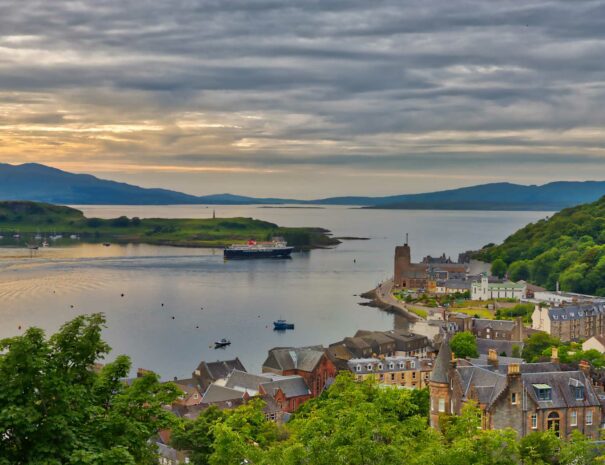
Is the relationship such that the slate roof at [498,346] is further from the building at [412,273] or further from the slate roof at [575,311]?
the building at [412,273]

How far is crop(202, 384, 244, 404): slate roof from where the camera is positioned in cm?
4650

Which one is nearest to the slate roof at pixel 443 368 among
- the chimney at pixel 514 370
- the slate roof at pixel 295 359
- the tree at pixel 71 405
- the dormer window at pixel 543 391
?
the chimney at pixel 514 370

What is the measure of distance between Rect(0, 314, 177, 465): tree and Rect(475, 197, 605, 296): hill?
110959 millimetres

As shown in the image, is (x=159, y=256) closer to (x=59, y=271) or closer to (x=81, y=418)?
(x=59, y=271)

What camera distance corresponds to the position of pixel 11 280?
428 feet

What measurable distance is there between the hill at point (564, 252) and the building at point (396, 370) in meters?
67.3

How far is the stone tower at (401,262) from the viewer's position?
440 ft

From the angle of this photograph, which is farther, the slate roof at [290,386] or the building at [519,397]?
the slate roof at [290,386]

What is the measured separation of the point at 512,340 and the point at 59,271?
103 m

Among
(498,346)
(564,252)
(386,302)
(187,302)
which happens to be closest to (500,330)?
(498,346)

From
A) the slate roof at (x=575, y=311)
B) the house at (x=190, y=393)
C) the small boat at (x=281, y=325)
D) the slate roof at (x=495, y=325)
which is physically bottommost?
the small boat at (x=281, y=325)

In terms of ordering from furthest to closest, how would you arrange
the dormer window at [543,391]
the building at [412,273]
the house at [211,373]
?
the building at [412,273] < the house at [211,373] < the dormer window at [543,391]

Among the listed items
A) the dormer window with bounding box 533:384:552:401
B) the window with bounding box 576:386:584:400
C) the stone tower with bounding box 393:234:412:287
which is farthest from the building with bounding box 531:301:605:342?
the stone tower with bounding box 393:234:412:287

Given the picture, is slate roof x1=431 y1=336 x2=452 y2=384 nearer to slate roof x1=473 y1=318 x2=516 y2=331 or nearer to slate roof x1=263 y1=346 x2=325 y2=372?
slate roof x1=263 y1=346 x2=325 y2=372
